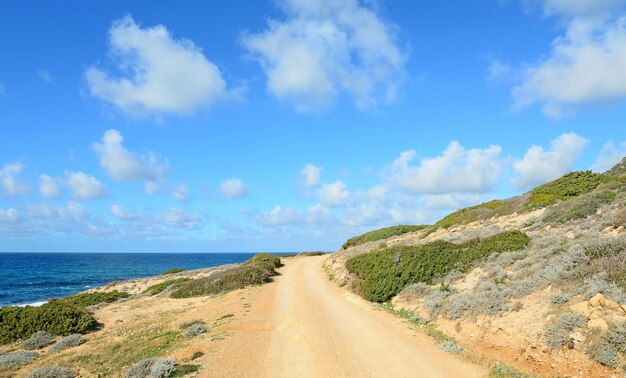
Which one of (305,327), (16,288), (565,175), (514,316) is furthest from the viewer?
(16,288)

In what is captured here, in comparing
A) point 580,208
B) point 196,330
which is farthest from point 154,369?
point 580,208

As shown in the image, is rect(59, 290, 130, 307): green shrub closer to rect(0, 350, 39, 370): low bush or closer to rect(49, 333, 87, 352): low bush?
rect(49, 333, 87, 352): low bush

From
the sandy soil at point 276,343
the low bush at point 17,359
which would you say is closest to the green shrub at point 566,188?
the sandy soil at point 276,343

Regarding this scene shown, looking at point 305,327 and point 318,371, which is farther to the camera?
point 305,327

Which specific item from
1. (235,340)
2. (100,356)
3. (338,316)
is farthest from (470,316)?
(100,356)

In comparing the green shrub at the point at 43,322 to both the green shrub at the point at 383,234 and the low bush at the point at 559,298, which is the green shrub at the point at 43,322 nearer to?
the low bush at the point at 559,298

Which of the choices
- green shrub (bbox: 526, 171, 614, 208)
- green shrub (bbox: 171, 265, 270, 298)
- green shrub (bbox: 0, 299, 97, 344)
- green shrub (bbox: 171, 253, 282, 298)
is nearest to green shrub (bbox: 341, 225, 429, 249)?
green shrub (bbox: 526, 171, 614, 208)

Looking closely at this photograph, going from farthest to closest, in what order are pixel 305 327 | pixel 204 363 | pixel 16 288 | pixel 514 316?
pixel 16 288, pixel 305 327, pixel 514 316, pixel 204 363

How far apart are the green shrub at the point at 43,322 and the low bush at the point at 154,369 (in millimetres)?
11558

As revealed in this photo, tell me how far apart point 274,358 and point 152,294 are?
26.6 m

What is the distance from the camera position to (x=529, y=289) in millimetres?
14508

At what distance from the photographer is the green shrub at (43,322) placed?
66.6ft

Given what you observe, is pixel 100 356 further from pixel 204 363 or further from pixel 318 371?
pixel 318 371

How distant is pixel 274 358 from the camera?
40.4ft
